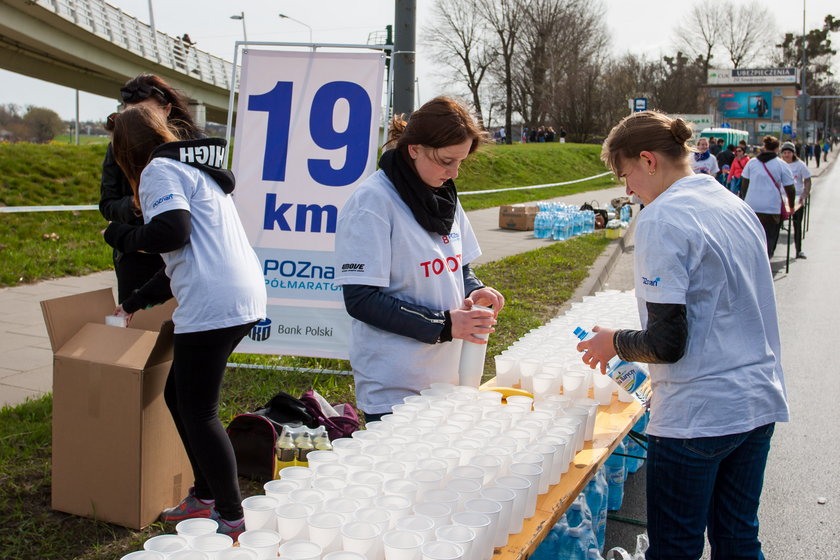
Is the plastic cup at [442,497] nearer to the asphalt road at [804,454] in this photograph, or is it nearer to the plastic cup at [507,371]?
the plastic cup at [507,371]

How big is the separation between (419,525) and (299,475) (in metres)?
0.41

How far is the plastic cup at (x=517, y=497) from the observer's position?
2.03 m

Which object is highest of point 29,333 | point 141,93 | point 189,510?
point 141,93

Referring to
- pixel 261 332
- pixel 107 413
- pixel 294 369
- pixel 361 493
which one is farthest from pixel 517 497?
pixel 294 369

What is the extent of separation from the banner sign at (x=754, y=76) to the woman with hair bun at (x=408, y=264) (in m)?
88.3

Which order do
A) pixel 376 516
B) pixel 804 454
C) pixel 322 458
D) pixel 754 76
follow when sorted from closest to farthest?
pixel 376 516 < pixel 322 458 < pixel 804 454 < pixel 754 76

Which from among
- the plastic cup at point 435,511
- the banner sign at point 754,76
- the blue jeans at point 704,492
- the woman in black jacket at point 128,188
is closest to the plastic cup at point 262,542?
the plastic cup at point 435,511

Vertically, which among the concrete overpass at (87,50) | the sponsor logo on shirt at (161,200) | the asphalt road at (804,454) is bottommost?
the asphalt road at (804,454)

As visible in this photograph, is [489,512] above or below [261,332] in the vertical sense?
above

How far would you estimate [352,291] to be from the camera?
8.69 feet

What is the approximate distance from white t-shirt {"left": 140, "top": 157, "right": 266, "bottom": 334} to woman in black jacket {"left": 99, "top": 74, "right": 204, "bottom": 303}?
572 millimetres

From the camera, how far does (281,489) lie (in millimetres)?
1928

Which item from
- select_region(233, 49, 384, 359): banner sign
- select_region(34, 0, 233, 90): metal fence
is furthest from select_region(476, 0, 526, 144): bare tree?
select_region(233, 49, 384, 359): banner sign

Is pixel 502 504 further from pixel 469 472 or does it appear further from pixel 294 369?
pixel 294 369
